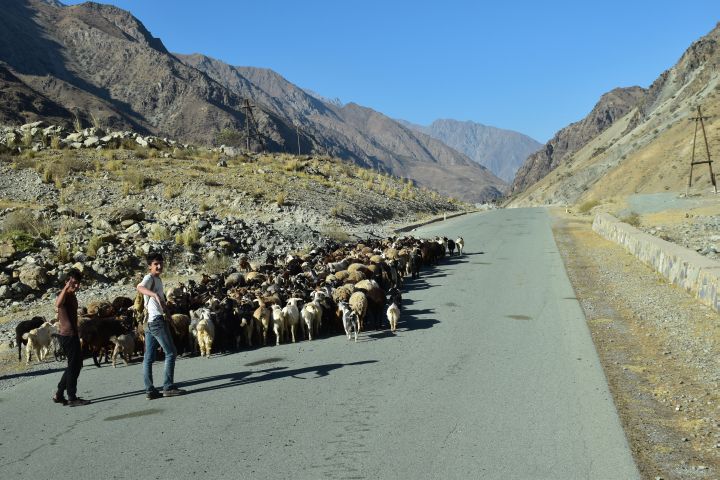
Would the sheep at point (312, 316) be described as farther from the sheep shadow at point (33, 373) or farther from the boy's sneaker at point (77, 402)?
the sheep shadow at point (33, 373)

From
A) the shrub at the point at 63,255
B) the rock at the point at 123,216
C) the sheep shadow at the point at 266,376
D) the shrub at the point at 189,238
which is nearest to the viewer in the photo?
the sheep shadow at the point at 266,376

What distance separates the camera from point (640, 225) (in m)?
29.6

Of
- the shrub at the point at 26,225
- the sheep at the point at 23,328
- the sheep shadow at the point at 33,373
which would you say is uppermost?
the shrub at the point at 26,225

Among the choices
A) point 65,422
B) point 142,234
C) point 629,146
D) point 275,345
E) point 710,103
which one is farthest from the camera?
point 629,146

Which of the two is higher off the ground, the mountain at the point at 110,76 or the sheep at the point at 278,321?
the mountain at the point at 110,76

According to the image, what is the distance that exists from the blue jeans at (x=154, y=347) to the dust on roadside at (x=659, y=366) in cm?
552

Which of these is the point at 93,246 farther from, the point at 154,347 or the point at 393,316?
the point at 154,347

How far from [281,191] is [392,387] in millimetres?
27606

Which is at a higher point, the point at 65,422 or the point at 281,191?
the point at 281,191

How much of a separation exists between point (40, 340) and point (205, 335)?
3.02 metres

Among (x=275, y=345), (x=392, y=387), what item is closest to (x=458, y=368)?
(x=392, y=387)

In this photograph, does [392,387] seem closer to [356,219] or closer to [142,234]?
[142,234]

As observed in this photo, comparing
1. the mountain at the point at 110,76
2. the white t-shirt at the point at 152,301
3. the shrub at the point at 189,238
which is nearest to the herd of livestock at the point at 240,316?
the white t-shirt at the point at 152,301

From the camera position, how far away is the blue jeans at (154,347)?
23.9ft
